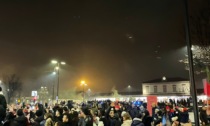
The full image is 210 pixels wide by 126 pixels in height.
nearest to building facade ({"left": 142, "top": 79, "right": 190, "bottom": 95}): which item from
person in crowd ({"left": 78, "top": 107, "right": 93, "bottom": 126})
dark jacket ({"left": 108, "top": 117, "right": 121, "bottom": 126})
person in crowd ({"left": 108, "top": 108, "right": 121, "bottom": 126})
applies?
person in crowd ({"left": 108, "top": 108, "right": 121, "bottom": 126})

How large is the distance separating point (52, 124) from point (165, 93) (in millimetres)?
94902

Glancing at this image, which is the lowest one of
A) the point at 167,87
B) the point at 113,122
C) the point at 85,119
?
the point at 113,122

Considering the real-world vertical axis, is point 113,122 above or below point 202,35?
below

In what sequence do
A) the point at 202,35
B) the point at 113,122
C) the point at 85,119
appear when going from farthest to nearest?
the point at 202,35, the point at 113,122, the point at 85,119

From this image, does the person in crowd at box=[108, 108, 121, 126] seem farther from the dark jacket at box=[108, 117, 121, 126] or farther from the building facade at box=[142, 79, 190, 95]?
the building facade at box=[142, 79, 190, 95]

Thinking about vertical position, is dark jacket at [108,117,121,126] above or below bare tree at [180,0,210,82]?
below

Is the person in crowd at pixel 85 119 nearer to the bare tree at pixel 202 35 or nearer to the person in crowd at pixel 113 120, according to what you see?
the person in crowd at pixel 113 120

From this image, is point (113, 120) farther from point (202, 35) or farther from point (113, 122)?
point (202, 35)

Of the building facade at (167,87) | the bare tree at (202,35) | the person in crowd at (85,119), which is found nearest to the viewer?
the person in crowd at (85,119)

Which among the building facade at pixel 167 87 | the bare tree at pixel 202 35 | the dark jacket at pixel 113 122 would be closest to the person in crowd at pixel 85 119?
the dark jacket at pixel 113 122

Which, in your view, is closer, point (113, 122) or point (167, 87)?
point (113, 122)

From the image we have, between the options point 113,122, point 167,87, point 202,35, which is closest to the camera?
point 113,122

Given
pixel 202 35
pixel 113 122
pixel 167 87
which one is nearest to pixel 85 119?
pixel 113 122

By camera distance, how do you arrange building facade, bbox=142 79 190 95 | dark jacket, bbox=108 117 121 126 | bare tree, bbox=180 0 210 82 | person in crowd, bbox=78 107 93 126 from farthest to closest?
A: building facade, bbox=142 79 190 95, bare tree, bbox=180 0 210 82, dark jacket, bbox=108 117 121 126, person in crowd, bbox=78 107 93 126
